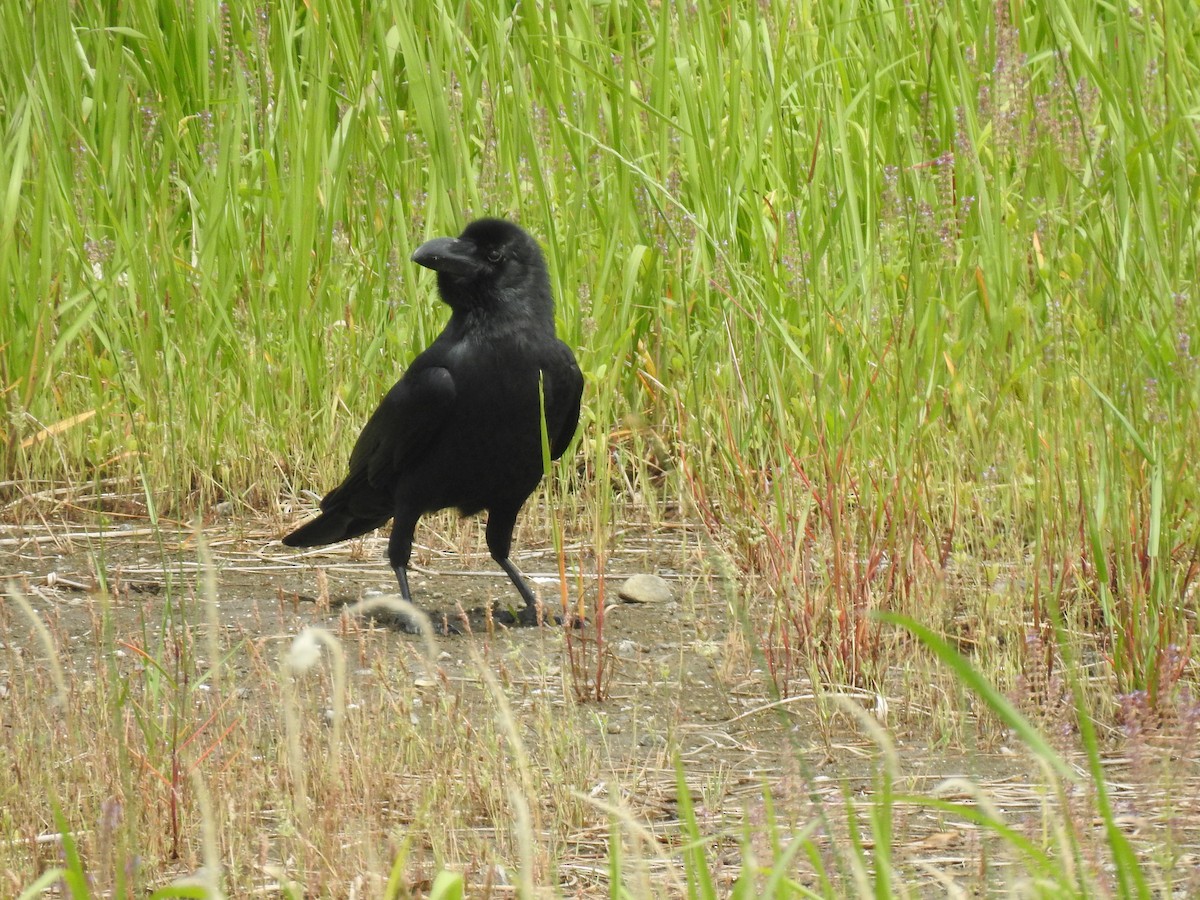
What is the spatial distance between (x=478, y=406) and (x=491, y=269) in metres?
0.43

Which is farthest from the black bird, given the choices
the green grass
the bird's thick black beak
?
the green grass

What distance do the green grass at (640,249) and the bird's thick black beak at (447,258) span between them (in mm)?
552

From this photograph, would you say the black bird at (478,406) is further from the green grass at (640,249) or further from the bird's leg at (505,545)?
the green grass at (640,249)

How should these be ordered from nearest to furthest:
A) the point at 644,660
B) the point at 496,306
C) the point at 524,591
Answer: the point at 644,660, the point at 496,306, the point at 524,591

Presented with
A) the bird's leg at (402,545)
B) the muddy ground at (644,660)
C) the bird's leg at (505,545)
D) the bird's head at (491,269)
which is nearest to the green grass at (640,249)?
the muddy ground at (644,660)

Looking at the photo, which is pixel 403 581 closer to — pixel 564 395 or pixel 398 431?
pixel 398 431

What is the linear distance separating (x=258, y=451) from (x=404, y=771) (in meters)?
2.57

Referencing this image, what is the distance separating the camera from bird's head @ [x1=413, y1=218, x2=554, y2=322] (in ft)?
13.9

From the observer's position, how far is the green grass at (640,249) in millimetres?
3762

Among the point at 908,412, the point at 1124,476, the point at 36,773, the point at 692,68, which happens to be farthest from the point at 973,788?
the point at 692,68

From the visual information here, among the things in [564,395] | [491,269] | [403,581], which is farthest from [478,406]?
[403,581]

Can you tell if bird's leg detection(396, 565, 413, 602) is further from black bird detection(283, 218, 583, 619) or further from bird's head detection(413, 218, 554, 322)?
bird's head detection(413, 218, 554, 322)

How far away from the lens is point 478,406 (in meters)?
4.08

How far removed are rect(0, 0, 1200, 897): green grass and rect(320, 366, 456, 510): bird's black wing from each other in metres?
0.46
